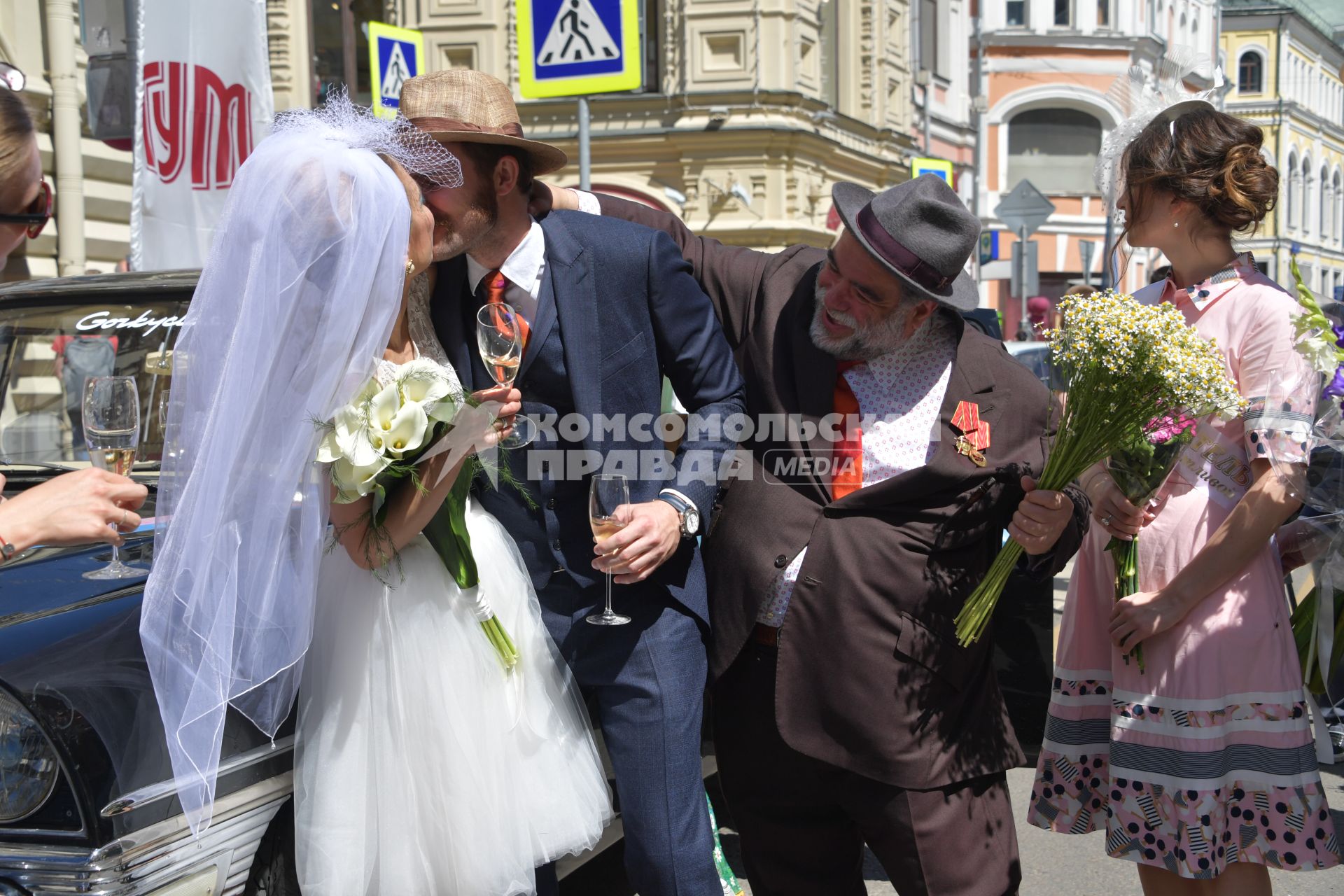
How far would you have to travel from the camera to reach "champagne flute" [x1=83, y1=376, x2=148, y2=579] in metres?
2.53

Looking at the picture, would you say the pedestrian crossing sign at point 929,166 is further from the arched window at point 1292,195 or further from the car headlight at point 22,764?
the arched window at point 1292,195

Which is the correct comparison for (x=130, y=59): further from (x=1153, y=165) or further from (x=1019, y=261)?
(x=1019, y=261)

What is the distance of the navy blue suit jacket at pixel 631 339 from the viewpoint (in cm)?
263

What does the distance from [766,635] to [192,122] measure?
16.9 feet

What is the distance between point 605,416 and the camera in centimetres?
263

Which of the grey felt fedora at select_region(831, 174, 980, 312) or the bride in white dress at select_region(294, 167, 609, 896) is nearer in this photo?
the bride in white dress at select_region(294, 167, 609, 896)

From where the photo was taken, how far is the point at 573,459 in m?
2.62

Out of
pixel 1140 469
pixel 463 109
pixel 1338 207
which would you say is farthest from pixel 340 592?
pixel 1338 207

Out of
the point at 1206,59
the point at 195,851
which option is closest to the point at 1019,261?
the point at 1206,59

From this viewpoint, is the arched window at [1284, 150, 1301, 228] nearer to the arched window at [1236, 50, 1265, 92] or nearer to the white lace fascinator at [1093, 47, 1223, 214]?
the arched window at [1236, 50, 1265, 92]

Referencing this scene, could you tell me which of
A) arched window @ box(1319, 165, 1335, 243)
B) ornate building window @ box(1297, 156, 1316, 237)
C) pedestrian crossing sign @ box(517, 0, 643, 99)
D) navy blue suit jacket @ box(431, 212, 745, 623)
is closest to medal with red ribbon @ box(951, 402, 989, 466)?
navy blue suit jacket @ box(431, 212, 745, 623)

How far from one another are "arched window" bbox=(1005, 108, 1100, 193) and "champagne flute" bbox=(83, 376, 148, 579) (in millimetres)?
36747

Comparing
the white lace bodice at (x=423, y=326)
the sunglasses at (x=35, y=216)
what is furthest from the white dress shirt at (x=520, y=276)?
the sunglasses at (x=35, y=216)

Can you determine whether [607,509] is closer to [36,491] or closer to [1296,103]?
[36,491]
